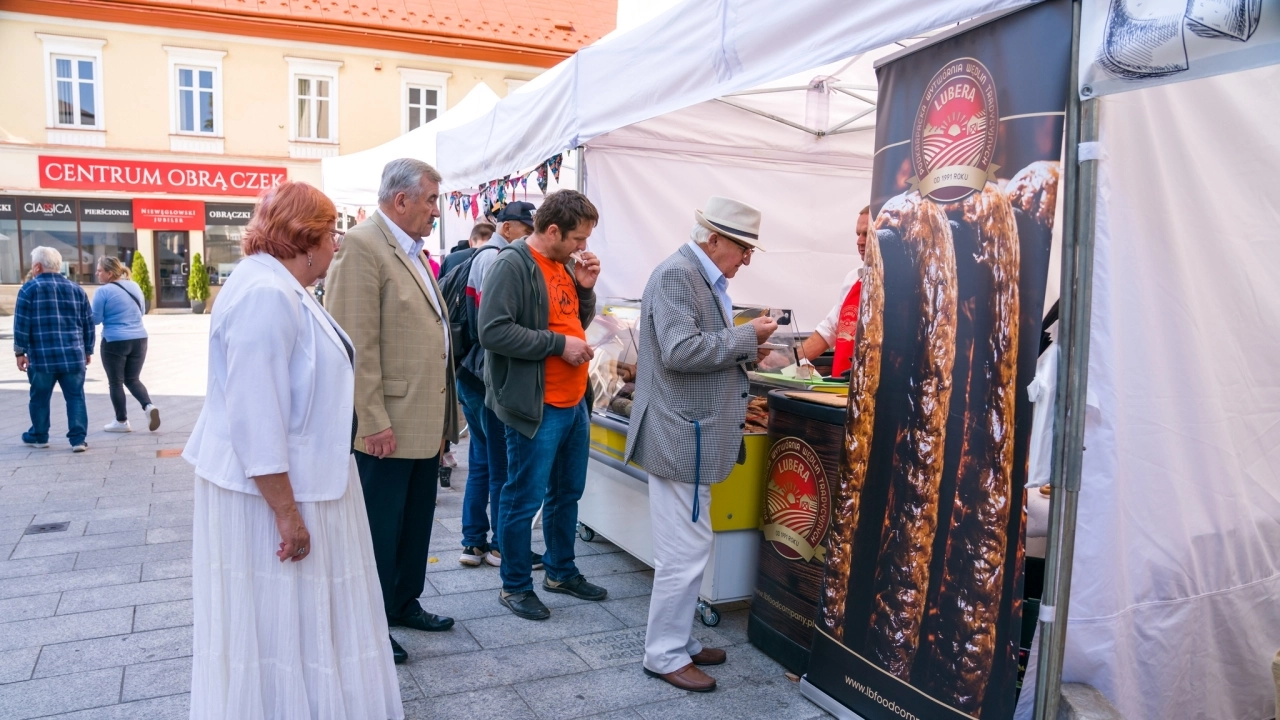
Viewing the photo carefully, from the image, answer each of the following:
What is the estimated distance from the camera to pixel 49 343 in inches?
288

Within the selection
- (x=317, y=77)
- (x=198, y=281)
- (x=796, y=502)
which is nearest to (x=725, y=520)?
(x=796, y=502)

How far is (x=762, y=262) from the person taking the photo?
6.61 metres

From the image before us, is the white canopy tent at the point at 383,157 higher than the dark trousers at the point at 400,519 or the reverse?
higher

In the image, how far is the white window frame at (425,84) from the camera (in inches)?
984

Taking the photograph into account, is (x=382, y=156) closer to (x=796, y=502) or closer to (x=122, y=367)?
(x=122, y=367)

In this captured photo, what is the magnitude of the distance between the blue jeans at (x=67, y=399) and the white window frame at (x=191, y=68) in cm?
1848

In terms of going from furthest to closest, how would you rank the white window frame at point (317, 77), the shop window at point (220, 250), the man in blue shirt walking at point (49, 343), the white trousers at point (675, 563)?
the shop window at point (220, 250) → the white window frame at point (317, 77) → the man in blue shirt walking at point (49, 343) → the white trousers at point (675, 563)

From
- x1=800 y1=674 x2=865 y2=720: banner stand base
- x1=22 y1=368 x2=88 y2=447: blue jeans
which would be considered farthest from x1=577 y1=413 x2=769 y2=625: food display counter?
x1=22 y1=368 x2=88 y2=447: blue jeans

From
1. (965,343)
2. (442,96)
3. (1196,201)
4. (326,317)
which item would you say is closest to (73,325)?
(326,317)

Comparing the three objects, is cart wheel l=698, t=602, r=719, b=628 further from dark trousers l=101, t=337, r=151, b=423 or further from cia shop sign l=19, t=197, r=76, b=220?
cia shop sign l=19, t=197, r=76, b=220

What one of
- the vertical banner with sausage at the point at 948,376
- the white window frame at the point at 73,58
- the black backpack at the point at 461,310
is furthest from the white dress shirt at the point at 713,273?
the white window frame at the point at 73,58

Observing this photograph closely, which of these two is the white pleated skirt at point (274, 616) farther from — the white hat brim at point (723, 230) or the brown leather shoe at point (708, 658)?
the white hat brim at point (723, 230)

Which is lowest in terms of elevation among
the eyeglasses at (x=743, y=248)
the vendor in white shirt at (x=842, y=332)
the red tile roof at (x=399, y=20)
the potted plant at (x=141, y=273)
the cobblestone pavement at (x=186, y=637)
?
the cobblestone pavement at (x=186, y=637)

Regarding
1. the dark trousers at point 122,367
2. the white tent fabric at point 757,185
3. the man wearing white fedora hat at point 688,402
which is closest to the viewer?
the man wearing white fedora hat at point 688,402
